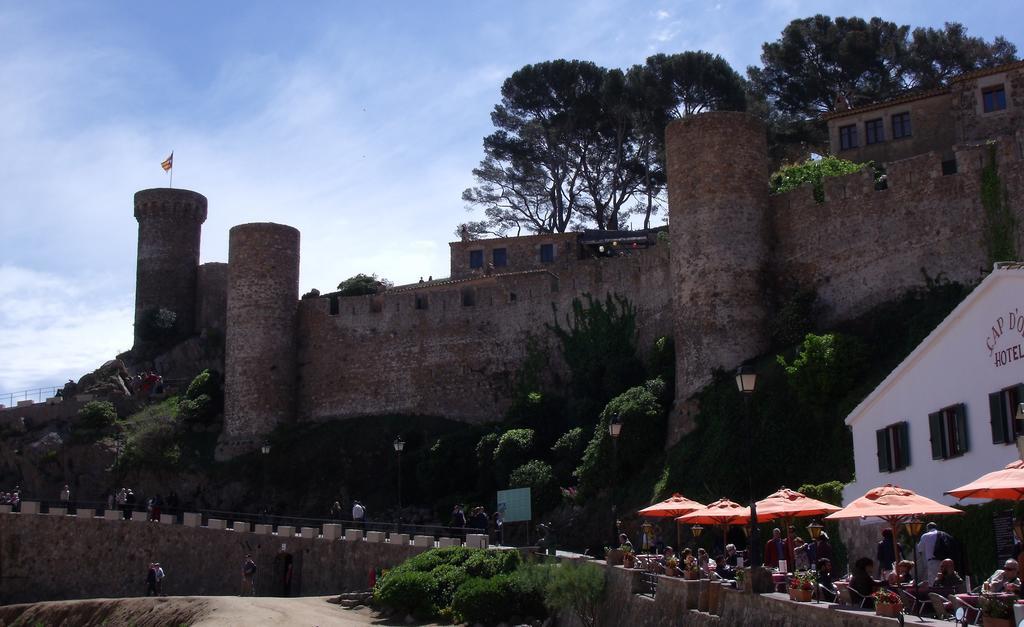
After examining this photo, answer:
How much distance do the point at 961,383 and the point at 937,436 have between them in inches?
49.9

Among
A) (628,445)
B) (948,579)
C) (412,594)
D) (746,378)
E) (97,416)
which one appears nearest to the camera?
(948,579)

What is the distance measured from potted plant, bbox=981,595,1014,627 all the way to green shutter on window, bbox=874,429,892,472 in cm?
1289

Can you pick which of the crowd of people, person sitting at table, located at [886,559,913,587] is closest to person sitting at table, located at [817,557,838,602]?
person sitting at table, located at [886,559,913,587]

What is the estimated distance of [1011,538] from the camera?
757 inches

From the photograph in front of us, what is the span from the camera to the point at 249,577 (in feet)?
130

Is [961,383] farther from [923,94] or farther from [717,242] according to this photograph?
[923,94]

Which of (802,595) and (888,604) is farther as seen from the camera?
(802,595)

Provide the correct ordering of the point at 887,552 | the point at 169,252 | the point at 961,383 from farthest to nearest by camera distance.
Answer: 1. the point at 169,252
2. the point at 961,383
3. the point at 887,552

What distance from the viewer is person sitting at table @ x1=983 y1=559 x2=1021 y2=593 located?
13422 millimetres

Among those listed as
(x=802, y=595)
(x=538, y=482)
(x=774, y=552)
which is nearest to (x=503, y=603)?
(x=774, y=552)

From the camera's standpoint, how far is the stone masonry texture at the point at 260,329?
51.9 meters

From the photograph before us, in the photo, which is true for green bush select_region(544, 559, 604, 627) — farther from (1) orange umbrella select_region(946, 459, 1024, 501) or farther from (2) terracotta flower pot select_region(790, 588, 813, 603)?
(1) orange umbrella select_region(946, 459, 1024, 501)

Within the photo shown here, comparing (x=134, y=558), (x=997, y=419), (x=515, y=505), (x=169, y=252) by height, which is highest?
(x=169, y=252)

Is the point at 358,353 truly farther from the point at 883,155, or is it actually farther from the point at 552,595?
the point at 552,595
